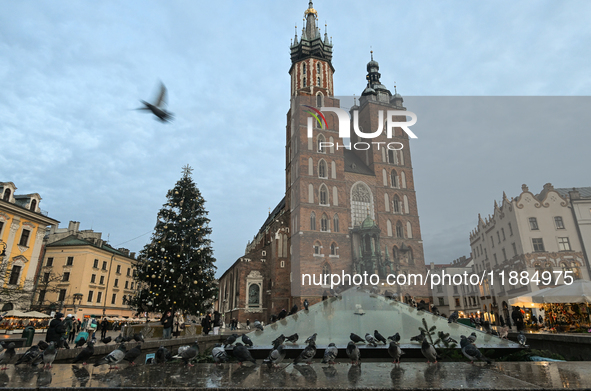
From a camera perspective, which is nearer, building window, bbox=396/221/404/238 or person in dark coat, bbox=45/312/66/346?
person in dark coat, bbox=45/312/66/346

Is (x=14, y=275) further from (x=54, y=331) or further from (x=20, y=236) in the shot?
(x=54, y=331)

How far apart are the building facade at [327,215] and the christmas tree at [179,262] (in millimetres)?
16080

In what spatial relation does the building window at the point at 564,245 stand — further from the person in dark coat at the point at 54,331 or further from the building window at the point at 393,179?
the person in dark coat at the point at 54,331

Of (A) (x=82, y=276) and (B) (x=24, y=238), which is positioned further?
(A) (x=82, y=276)

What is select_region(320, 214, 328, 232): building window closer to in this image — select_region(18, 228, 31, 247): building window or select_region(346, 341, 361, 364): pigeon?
select_region(18, 228, 31, 247): building window

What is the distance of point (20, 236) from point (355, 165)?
33.8 meters

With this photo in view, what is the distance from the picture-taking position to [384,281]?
35469mm

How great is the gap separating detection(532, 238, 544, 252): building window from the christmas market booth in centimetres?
1879

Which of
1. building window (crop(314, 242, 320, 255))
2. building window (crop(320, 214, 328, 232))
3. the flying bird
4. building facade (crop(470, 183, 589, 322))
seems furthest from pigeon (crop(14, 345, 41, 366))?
building facade (crop(470, 183, 589, 322))

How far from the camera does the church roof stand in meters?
41.8

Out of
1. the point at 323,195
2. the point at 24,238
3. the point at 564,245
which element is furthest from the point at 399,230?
the point at 24,238

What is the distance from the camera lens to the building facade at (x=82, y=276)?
36500 millimetres

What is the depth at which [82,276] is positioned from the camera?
37.7 meters

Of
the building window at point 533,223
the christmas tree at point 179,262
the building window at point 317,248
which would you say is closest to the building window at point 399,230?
the building window at point 317,248
